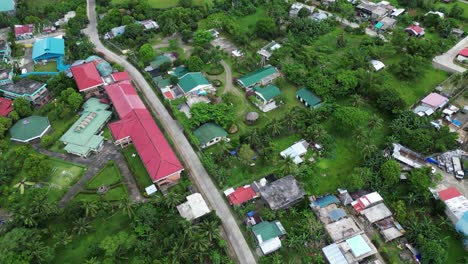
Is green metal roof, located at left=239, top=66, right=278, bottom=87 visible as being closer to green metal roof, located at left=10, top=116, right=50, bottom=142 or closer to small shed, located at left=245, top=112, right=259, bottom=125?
small shed, located at left=245, top=112, right=259, bottom=125

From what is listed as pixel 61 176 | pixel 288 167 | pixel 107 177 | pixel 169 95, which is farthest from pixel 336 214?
pixel 61 176

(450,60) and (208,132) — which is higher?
(450,60)

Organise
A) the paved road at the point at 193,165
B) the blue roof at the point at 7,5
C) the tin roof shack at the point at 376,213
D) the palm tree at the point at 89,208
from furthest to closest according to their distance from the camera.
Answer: the blue roof at the point at 7,5 < the tin roof shack at the point at 376,213 < the palm tree at the point at 89,208 < the paved road at the point at 193,165

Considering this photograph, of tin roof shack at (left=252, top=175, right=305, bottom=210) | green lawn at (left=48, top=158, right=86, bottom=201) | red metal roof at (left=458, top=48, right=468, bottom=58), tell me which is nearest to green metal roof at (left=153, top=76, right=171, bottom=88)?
green lawn at (left=48, top=158, right=86, bottom=201)

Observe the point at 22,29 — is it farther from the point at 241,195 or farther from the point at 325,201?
the point at 325,201

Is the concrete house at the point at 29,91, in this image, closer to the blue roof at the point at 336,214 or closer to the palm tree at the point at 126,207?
the palm tree at the point at 126,207

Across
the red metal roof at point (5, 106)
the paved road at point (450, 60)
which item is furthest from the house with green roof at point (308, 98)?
the red metal roof at point (5, 106)

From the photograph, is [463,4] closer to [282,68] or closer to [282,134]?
[282,68]
